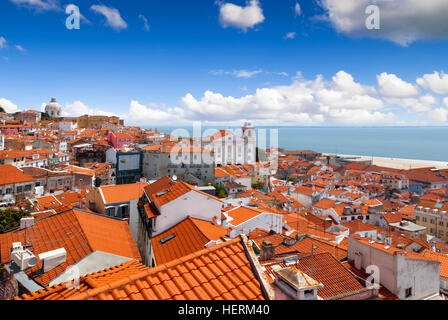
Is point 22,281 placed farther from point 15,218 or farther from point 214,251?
point 15,218

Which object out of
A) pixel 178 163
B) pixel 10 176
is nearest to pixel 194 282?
pixel 10 176

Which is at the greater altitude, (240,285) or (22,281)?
(240,285)

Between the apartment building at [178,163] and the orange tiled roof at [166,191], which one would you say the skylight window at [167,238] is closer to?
the orange tiled roof at [166,191]

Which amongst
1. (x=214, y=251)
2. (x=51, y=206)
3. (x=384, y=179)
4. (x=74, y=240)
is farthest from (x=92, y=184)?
(x=384, y=179)

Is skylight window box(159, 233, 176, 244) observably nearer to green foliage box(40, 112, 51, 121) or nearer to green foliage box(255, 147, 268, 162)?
green foliage box(255, 147, 268, 162)

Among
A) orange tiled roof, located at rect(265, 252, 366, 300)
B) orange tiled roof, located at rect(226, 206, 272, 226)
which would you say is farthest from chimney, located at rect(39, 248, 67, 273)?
orange tiled roof, located at rect(226, 206, 272, 226)

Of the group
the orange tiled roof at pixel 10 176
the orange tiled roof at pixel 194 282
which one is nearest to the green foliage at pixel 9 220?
the orange tiled roof at pixel 10 176

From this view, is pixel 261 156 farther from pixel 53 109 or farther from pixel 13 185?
pixel 53 109
